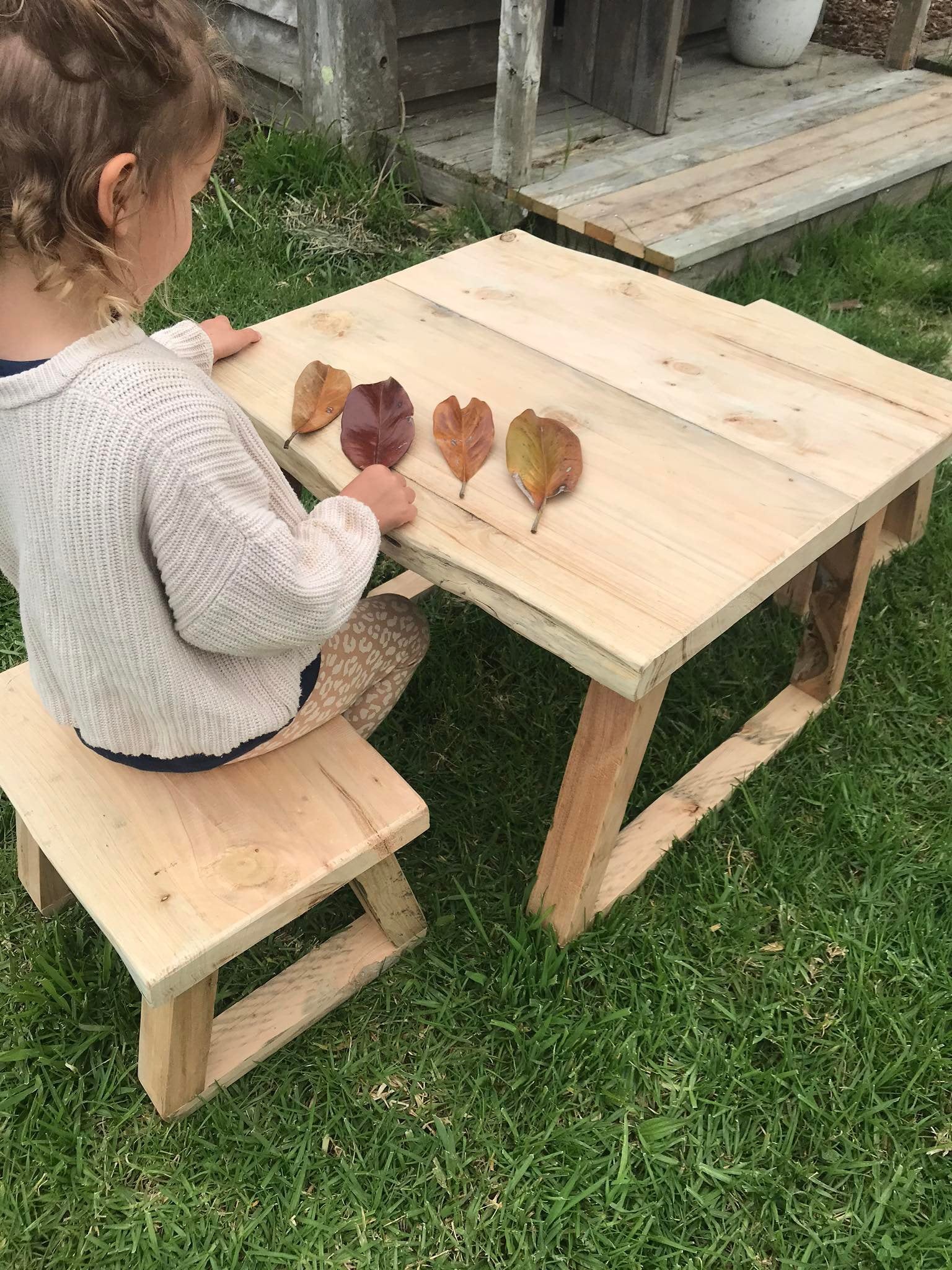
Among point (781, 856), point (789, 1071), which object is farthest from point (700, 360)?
point (789, 1071)

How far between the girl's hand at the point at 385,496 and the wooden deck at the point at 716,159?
2.07m

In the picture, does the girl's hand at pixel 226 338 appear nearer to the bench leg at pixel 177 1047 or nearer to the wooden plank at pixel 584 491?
the wooden plank at pixel 584 491

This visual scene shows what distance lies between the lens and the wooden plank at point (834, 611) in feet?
6.45

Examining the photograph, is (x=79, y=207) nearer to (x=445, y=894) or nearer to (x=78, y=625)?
(x=78, y=625)

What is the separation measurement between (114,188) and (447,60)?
3.37 metres

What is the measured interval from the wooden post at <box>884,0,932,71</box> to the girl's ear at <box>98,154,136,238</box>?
4.84m

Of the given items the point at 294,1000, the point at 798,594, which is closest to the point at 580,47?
the point at 798,594

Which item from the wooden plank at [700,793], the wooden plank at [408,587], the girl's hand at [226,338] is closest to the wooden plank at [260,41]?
the wooden plank at [408,587]

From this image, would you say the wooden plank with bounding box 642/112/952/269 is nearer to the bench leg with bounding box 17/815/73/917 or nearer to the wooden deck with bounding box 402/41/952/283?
the wooden deck with bounding box 402/41/952/283

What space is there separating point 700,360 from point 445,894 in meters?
1.05

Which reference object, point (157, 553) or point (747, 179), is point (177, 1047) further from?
point (747, 179)

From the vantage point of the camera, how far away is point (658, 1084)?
5.32 ft

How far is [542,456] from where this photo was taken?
1482 mm

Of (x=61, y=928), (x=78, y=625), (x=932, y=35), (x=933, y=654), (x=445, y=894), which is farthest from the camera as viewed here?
(x=932, y=35)
